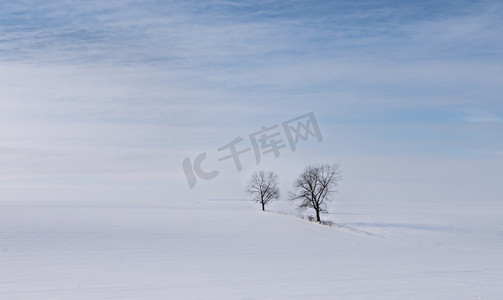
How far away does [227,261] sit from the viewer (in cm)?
2462

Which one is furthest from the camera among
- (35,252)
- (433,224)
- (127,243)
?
(433,224)

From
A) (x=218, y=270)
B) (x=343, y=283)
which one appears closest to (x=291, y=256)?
(x=218, y=270)

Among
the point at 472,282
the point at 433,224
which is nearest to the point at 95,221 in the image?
the point at 472,282

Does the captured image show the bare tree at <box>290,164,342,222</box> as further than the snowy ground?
Yes

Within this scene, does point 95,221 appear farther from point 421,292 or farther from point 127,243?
point 421,292

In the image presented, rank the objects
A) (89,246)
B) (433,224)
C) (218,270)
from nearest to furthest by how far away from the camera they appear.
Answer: (218,270)
(89,246)
(433,224)

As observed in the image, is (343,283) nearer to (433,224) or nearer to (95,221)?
(95,221)

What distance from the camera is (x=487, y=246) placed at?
36.6 metres

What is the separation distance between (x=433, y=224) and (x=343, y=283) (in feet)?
148

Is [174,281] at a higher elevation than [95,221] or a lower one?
lower

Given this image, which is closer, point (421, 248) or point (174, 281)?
point (174, 281)

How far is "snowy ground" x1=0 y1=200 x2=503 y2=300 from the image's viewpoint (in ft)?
49.2

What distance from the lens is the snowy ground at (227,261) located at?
49.2 feet

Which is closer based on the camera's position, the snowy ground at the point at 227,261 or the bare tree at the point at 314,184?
the snowy ground at the point at 227,261
